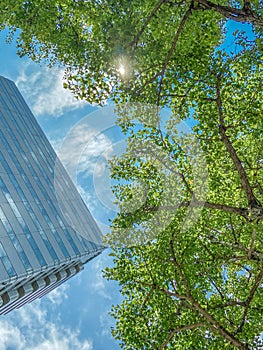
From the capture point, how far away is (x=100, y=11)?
11.5m

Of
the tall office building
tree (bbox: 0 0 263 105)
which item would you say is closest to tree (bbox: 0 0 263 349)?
tree (bbox: 0 0 263 105)

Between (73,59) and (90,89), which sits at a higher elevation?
(73,59)

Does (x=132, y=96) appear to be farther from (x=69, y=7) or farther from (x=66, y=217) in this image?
(x=66, y=217)

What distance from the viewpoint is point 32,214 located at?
44.9 meters

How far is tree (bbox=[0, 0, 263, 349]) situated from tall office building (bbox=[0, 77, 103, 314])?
23.2m

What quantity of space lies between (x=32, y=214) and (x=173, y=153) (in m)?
36.2

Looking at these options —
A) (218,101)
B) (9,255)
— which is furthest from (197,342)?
(9,255)

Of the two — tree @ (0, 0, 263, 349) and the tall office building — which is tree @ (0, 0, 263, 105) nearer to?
tree @ (0, 0, 263, 349)

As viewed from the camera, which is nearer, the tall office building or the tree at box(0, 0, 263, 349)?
the tree at box(0, 0, 263, 349)

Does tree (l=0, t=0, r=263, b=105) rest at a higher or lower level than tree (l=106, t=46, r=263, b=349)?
higher

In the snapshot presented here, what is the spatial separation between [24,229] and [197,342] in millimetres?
31503

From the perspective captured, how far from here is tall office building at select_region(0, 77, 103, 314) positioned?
3788 cm

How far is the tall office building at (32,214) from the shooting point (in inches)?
1491

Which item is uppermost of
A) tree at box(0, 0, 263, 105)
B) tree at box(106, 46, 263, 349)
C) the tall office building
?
the tall office building
